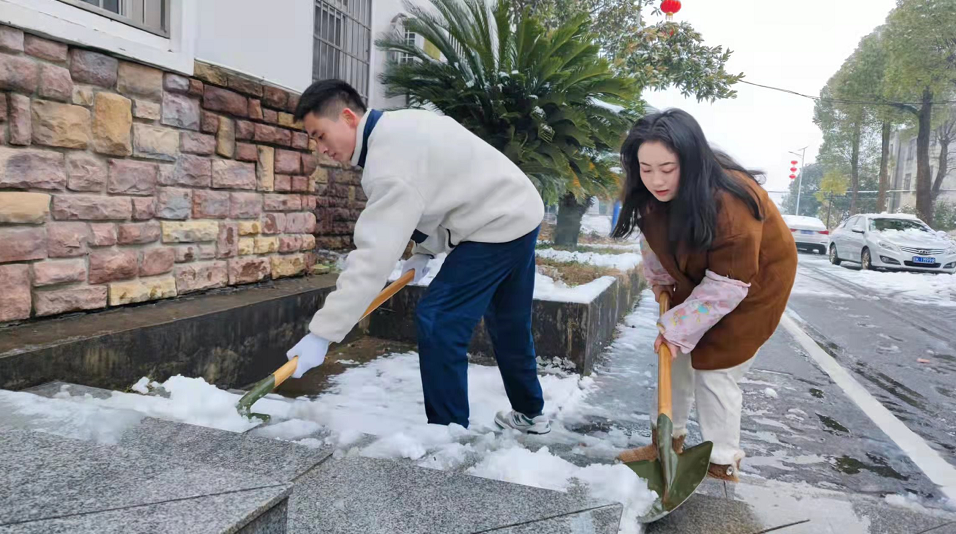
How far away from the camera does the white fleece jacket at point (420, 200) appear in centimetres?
204

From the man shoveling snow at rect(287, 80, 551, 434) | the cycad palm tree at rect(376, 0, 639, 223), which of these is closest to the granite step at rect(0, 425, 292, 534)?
the man shoveling snow at rect(287, 80, 551, 434)

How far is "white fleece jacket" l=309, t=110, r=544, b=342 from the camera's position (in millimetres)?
2039

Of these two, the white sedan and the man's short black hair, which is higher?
the man's short black hair

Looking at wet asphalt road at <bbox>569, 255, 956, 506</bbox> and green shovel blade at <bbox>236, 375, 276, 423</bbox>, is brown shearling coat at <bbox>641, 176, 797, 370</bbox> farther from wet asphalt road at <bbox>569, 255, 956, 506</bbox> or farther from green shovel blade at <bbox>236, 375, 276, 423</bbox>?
green shovel blade at <bbox>236, 375, 276, 423</bbox>

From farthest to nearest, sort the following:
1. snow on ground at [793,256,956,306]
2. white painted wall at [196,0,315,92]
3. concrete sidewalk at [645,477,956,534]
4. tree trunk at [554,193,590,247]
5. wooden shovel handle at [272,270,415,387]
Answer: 1. snow on ground at [793,256,956,306]
2. tree trunk at [554,193,590,247]
3. white painted wall at [196,0,315,92]
4. wooden shovel handle at [272,270,415,387]
5. concrete sidewalk at [645,477,956,534]

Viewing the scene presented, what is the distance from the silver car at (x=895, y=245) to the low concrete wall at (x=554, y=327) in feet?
34.0

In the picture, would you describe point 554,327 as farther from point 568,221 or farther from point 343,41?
point 568,221

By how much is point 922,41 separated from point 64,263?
68.2 ft

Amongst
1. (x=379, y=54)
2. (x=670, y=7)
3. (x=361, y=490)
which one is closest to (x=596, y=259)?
(x=379, y=54)

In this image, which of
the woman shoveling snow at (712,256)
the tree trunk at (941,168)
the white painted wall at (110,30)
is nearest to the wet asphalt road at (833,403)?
the woman shoveling snow at (712,256)

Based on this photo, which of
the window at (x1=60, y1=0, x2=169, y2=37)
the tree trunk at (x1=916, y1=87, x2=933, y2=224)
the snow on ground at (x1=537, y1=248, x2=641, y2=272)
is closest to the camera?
the window at (x1=60, y1=0, x2=169, y2=37)

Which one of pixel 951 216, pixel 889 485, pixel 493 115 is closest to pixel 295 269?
pixel 493 115

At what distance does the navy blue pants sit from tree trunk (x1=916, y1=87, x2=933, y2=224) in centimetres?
1946

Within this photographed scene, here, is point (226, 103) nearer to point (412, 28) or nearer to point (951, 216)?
point (412, 28)
